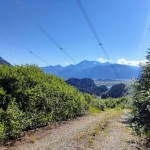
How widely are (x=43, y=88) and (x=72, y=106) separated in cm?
1148

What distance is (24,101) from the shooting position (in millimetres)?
23438

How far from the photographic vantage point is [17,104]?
73.1 ft

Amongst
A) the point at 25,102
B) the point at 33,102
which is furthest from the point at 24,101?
the point at 33,102

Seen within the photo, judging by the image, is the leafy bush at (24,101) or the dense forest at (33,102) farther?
the leafy bush at (24,101)

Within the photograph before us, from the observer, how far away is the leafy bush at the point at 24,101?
1958 centimetres

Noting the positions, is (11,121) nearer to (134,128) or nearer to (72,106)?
(134,128)

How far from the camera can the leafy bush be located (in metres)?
19.6

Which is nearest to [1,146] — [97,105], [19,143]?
[19,143]

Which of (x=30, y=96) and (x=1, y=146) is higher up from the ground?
(x=30, y=96)

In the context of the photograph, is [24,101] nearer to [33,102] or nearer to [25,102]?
[25,102]

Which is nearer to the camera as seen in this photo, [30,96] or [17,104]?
[17,104]

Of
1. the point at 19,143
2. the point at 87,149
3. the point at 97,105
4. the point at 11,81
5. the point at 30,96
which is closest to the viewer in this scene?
the point at 87,149

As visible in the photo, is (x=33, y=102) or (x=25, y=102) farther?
(x=33, y=102)

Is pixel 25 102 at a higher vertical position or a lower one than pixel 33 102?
lower
